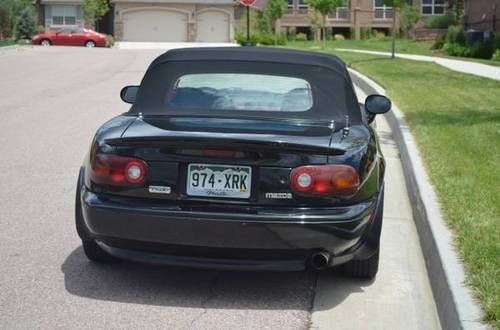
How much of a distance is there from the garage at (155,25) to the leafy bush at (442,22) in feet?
62.6

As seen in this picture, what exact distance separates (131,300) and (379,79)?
604 inches

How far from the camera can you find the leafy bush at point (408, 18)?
5991 cm

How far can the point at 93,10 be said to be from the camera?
60.6m

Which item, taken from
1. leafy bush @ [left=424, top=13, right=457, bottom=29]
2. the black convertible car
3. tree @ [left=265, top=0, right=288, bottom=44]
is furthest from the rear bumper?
tree @ [left=265, top=0, right=288, bottom=44]

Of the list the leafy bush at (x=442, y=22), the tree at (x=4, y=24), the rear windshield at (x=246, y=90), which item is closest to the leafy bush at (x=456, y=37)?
the leafy bush at (x=442, y=22)

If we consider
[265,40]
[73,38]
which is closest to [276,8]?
[265,40]

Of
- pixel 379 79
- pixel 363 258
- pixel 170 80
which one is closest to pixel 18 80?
pixel 379 79

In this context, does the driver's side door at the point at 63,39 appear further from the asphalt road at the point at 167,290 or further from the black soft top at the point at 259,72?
the black soft top at the point at 259,72

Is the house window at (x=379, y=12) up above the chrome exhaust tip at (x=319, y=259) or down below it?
above

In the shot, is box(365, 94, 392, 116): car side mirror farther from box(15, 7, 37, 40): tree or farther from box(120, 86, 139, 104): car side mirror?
box(15, 7, 37, 40): tree

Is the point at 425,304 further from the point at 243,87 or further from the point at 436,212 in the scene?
the point at 243,87

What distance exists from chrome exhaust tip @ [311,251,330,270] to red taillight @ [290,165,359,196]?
1.15ft

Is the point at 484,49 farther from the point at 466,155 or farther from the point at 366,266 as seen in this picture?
the point at 366,266

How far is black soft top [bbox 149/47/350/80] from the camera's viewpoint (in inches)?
236
